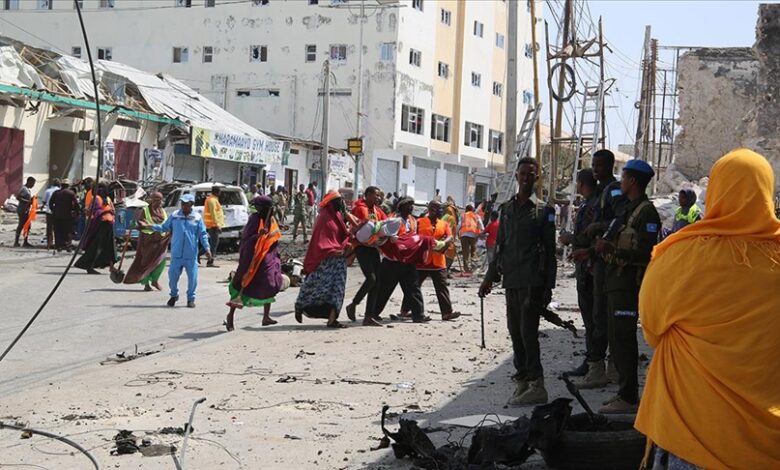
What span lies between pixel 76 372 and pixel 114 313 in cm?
Result: 411

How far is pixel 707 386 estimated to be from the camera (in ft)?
11.1

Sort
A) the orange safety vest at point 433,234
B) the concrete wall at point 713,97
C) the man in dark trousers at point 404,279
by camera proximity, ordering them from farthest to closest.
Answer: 1. the orange safety vest at point 433,234
2. the man in dark trousers at point 404,279
3. the concrete wall at point 713,97

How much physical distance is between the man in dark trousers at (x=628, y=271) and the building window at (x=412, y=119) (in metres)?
43.0

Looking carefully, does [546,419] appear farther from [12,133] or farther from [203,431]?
[12,133]

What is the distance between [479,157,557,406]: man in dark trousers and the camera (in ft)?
23.1

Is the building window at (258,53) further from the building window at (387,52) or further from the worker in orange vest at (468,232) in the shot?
the worker in orange vest at (468,232)

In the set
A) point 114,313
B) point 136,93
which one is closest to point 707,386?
point 114,313

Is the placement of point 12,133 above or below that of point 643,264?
above

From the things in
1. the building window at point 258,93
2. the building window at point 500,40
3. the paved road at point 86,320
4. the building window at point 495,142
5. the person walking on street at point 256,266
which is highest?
the building window at point 500,40

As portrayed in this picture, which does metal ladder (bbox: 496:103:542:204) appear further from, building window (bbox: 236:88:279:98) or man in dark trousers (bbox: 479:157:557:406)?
building window (bbox: 236:88:279:98)

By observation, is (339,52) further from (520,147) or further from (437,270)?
(437,270)

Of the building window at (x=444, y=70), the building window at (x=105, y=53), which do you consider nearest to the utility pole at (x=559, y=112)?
the building window at (x=444, y=70)

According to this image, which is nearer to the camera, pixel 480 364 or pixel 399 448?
pixel 399 448

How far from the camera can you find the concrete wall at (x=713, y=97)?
1200 cm
